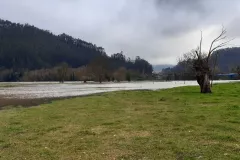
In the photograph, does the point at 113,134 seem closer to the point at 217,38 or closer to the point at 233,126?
the point at 233,126

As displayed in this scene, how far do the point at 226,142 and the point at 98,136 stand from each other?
5017 mm

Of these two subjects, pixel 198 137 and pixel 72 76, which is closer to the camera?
pixel 198 137

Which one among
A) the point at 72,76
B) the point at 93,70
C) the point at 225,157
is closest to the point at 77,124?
the point at 225,157

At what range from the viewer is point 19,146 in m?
11.3

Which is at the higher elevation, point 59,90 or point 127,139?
point 59,90

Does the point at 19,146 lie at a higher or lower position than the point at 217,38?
lower

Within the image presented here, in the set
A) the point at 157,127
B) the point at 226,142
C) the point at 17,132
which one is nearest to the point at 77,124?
the point at 17,132

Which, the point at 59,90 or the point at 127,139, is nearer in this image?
the point at 127,139

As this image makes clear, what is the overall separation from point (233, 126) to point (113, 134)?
5.43m

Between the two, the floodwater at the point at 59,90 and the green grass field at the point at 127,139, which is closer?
the green grass field at the point at 127,139

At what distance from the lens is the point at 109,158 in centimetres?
928

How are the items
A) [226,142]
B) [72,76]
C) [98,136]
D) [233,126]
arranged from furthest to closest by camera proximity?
[72,76] → [233,126] → [98,136] → [226,142]

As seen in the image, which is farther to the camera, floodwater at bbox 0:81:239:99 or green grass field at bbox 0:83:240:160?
floodwater at bbox 0:81:239:99

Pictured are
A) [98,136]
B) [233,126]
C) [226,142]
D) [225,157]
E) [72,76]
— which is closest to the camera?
[225,157]
